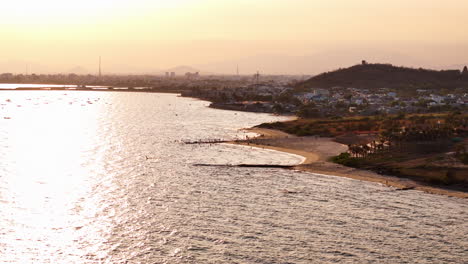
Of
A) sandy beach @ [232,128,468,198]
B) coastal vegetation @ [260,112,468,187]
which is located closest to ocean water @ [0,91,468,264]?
sandy beach @ [232,128,468,198]

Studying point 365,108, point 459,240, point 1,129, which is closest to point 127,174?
point 459,240

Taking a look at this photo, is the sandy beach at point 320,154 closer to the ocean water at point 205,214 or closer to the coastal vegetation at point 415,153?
the coastal vegetation at point 415,153

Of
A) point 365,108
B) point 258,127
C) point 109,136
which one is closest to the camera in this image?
point 109,136

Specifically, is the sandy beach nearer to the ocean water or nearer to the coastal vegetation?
the coastal vegetation

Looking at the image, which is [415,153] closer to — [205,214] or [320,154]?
[320,154]

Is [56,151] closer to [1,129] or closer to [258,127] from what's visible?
[1,129]
